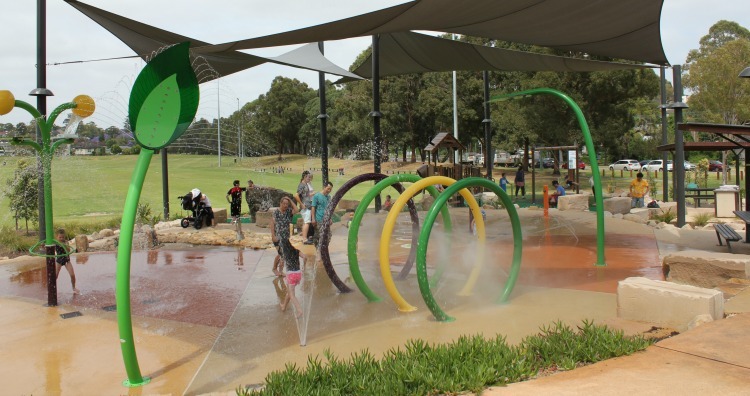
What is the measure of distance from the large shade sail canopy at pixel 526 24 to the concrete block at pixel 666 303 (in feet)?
13.8

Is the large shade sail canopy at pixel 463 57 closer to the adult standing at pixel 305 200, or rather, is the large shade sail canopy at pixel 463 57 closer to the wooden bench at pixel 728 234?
the wooden bench at pixel 728 234

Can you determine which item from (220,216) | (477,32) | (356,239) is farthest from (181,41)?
(220,216)

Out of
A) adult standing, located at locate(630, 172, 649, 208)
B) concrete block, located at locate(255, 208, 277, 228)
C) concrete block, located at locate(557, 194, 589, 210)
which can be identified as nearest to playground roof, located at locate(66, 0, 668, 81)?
concrete block, located at locate(255, 208, 277, 228)

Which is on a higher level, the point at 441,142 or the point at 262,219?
the point at 441,142

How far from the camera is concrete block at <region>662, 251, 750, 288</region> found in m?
7.44

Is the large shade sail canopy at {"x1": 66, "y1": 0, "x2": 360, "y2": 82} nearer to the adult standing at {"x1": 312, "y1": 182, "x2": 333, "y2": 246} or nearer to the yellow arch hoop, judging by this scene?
the adult standing at {"x1": 312, "y1": 182, "x2": 333, "y2": 246}

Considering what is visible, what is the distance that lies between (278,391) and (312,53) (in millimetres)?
12649

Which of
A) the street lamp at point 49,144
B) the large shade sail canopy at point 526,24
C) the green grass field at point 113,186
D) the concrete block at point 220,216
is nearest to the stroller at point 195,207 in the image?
the concrete block at point 220,216

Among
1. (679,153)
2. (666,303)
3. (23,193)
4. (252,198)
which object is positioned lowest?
(666,303)

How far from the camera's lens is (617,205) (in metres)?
17.0

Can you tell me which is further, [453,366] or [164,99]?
[164,99]

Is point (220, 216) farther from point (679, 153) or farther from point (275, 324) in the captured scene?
point (679, 153)

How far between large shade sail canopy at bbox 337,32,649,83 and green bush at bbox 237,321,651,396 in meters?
8.29

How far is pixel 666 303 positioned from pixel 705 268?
7.82 feet
